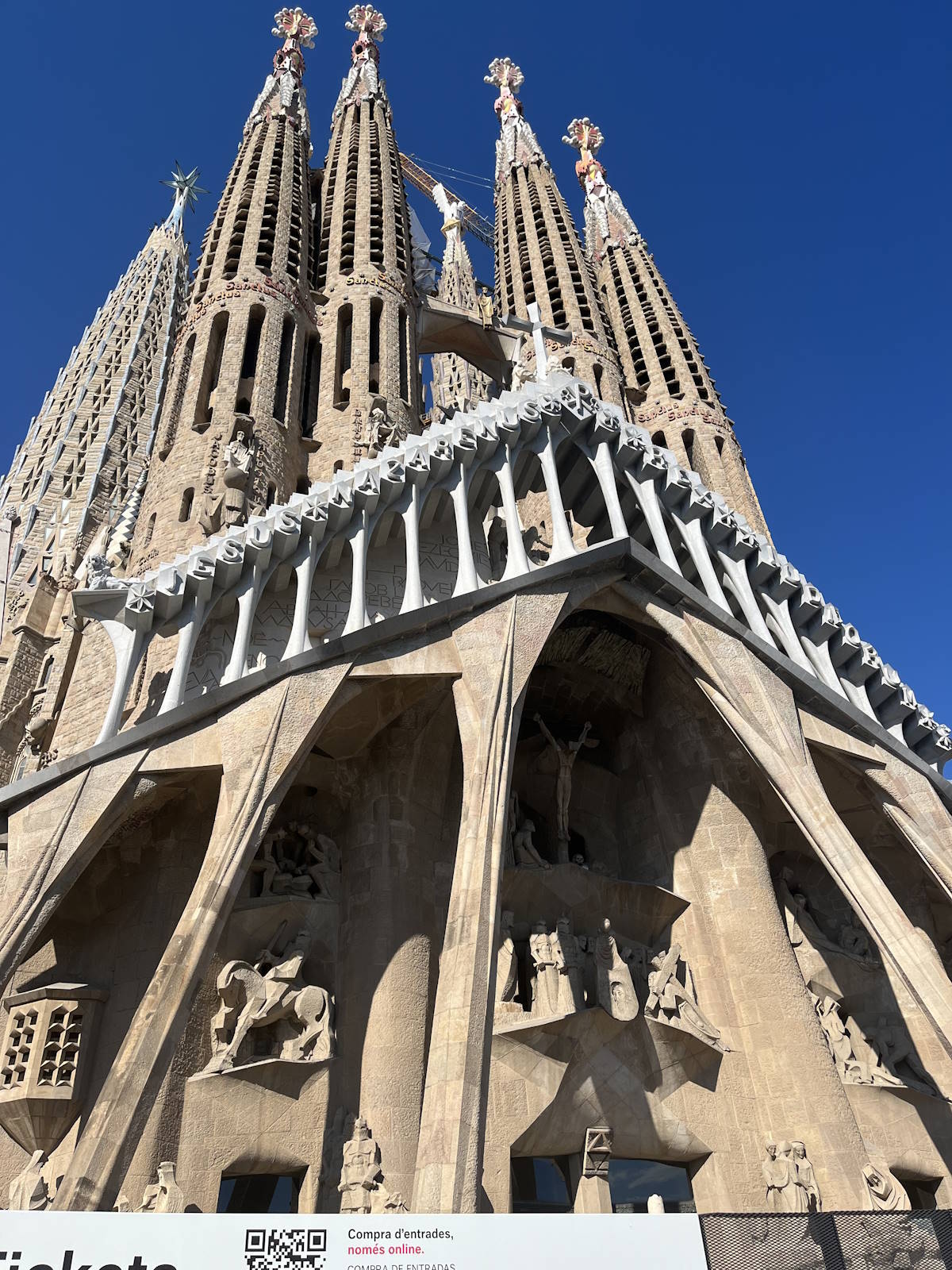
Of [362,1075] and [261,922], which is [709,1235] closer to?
[362,1075]

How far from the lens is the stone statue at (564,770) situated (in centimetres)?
1243

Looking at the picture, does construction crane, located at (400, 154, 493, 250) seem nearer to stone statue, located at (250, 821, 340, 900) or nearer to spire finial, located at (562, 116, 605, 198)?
spire finial, located at (562, 116, 605, 198)

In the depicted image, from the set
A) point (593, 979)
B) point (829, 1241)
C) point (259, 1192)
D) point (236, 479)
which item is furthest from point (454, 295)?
point (829, 1241)

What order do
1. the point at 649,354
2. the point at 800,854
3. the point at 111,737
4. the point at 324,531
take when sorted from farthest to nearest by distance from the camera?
the point at 649,354, the point at 800,854, the point at 324,531, the point at 111,737

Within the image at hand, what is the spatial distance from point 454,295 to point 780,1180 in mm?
29013

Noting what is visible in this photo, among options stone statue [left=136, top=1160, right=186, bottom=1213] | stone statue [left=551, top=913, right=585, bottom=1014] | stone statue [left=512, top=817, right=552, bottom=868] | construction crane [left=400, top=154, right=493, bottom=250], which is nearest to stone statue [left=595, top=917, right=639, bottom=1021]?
stone statue [left=551, top=913, right=585, bottom=1014]

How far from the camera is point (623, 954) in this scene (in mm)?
11445

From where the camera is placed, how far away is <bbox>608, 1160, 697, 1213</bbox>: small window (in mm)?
10414

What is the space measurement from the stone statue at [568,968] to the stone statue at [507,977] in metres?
0.44

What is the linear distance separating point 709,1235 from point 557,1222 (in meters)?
0.73

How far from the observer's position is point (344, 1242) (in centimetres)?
430

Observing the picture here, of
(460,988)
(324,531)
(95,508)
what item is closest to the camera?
(460,988)

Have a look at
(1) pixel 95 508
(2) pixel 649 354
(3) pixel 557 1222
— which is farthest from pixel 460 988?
(1) pixel 95 508

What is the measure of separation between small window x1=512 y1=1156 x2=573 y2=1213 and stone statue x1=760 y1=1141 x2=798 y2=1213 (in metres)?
2.03
